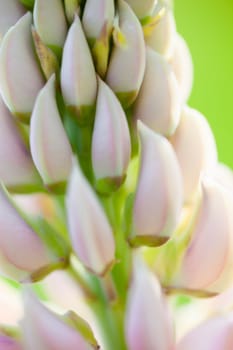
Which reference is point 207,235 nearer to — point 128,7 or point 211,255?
point 211,255

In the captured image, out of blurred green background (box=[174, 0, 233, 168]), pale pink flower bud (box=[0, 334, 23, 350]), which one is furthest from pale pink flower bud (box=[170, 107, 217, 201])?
blurred green background (box=[174, 0, 233, 168])

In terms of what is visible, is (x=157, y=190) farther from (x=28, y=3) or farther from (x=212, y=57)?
(x=212, y=57)

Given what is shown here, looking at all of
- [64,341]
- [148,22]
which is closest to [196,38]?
[148,22]

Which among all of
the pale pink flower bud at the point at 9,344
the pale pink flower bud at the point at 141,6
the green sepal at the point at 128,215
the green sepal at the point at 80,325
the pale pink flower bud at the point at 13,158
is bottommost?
the green sepal at the point at 80,325

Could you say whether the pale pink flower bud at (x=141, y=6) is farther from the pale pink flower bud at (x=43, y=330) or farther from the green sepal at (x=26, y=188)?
the pale pink flower bud at (x=43, y=330)

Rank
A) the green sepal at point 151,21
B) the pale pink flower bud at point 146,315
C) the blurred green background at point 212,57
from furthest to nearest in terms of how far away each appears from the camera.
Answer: the blurred green background at point 212,57
the green sepal at point 151,21
the pale pink flower bud at point 146,315

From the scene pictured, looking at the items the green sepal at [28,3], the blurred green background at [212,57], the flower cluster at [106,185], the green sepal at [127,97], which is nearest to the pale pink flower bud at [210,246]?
the flower cluster at [106,185]
